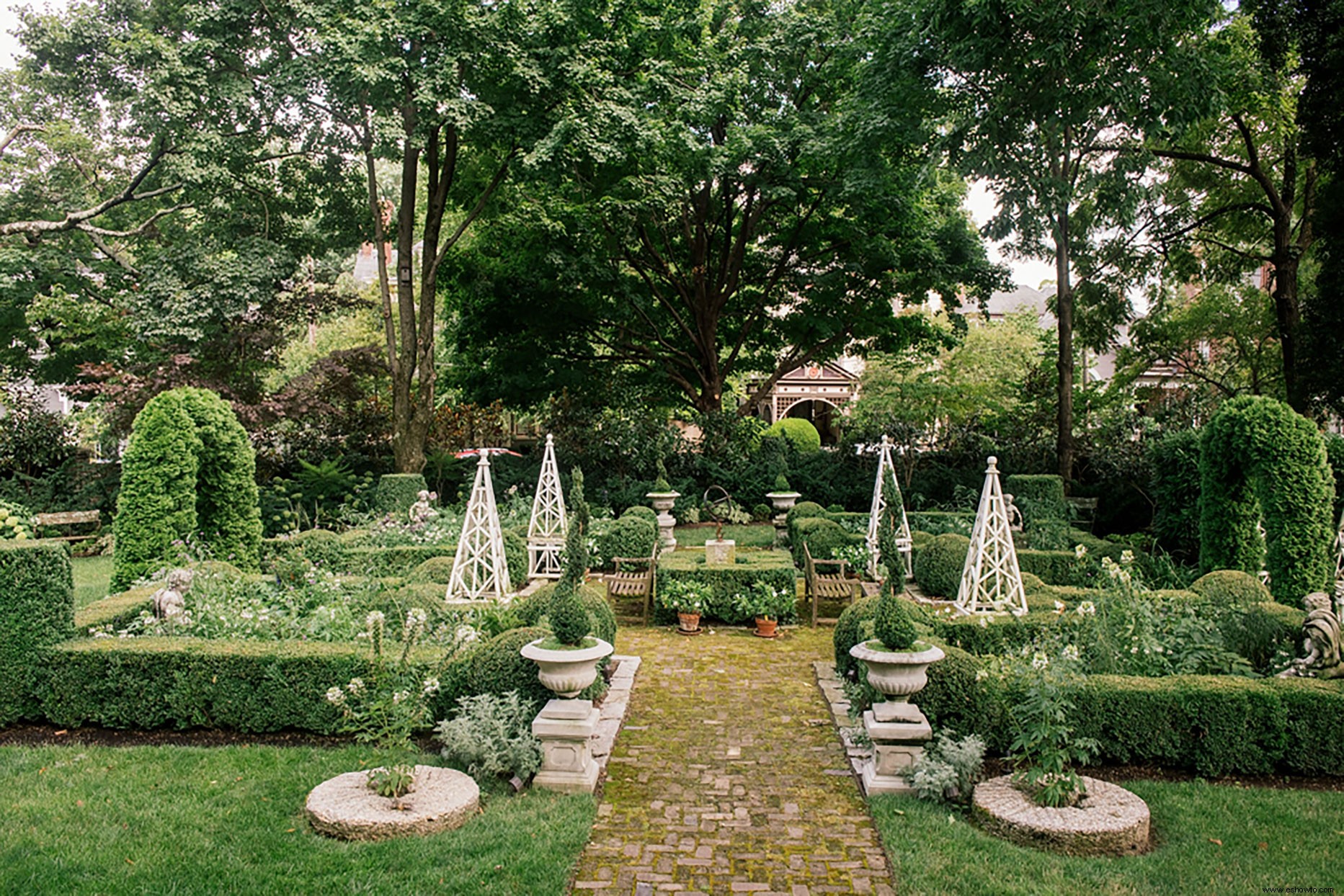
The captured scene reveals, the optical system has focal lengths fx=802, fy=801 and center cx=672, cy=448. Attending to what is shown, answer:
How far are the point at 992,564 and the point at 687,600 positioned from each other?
142 inches

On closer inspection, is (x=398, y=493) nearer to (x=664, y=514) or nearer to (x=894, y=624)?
(x=664, y=514)

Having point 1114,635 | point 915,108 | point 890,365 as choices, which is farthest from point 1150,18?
point 890,365

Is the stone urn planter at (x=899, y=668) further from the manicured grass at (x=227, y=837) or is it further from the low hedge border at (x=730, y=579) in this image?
the low hedge border at (x=730, y=579)

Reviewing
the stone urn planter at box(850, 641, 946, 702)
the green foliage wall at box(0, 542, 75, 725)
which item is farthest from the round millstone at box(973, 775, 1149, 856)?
the green foliage wall at box(0, 542, 75, 725)

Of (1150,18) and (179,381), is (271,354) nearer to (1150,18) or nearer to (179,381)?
(179,381)

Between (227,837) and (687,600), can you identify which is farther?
(687,600)

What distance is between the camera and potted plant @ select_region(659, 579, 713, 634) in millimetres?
9906

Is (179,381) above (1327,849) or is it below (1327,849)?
above

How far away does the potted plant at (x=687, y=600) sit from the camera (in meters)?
9.91

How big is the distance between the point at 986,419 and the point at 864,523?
7.73 m

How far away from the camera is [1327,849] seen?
4.43m

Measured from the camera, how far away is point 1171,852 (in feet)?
14.5

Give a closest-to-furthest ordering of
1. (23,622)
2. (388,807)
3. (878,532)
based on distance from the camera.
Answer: (388,807) → (23,622) → (878,532)

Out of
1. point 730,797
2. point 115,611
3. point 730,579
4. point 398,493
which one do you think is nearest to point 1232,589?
point 730,579
